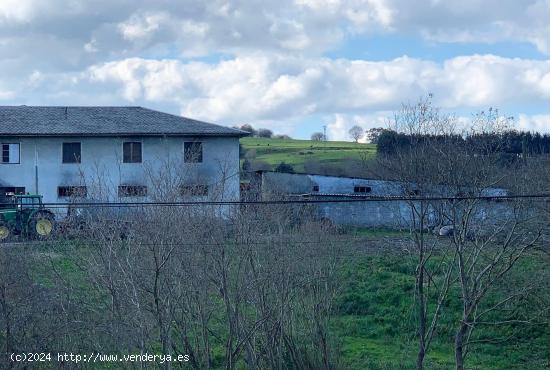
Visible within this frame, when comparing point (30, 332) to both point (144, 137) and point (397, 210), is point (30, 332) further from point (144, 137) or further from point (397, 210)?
point (144, 137)

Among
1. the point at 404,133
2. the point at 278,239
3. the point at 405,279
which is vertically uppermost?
the point at 404,133

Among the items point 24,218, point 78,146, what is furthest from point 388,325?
point 78,146

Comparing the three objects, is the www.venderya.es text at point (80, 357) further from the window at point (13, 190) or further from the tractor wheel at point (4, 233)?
the window at point (13, 190)

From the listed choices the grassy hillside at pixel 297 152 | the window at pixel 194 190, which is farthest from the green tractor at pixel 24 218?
the grassy hillside at pixel 297 152

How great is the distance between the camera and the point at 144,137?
1571 inches

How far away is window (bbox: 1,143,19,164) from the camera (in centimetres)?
3922

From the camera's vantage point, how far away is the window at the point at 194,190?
13.6m

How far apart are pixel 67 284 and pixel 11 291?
92cm

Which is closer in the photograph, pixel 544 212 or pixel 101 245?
pixel 101 245

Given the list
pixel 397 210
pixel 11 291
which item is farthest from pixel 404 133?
pixel 11 291

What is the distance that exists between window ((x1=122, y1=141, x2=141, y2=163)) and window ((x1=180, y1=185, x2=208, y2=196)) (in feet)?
85.2

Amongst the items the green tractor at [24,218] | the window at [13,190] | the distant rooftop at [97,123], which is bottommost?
the green tractor at [24,218]

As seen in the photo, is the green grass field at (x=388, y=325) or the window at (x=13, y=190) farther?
the window at (x=13, y=190)

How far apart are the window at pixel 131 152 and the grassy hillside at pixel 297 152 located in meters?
10.5
